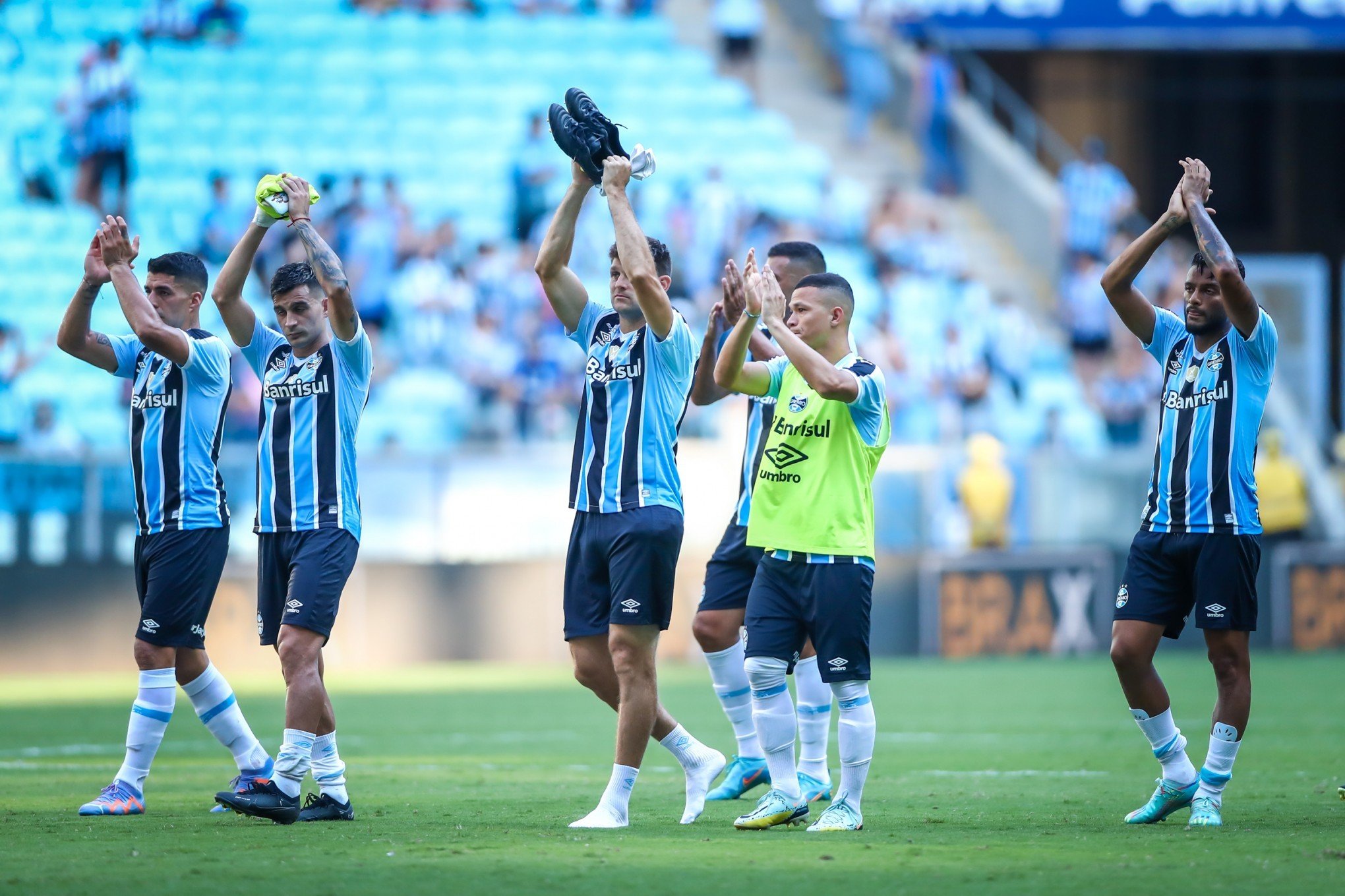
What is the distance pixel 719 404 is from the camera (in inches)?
749

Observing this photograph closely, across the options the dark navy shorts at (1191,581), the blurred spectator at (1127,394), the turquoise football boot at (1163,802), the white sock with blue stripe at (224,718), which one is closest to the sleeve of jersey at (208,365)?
the white sock with blue stripe at (224,718)

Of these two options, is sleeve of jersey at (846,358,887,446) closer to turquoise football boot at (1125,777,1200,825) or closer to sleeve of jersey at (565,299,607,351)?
sleeve of jersey at (565,299,607,351)

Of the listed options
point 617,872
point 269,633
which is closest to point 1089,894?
point 617,872

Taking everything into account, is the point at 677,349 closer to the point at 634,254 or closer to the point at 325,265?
the point at 634,254

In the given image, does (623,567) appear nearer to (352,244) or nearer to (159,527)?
(159,527)

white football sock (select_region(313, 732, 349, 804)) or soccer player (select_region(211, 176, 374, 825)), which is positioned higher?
soccer player (select_region(211, 176, 374, 825))

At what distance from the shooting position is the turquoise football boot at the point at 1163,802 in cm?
746

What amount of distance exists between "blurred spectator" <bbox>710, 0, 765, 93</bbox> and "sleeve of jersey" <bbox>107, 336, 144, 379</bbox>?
20268mm

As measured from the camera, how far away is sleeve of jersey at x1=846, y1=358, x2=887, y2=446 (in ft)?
23.5

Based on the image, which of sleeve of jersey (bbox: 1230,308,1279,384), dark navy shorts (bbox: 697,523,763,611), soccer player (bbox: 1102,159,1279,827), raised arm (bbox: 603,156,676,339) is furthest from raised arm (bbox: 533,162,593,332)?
sleeve of jersey (bbox: 1230,308,1279,384)

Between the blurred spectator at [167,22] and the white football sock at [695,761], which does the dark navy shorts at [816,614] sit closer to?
the white football sock at [695,761]

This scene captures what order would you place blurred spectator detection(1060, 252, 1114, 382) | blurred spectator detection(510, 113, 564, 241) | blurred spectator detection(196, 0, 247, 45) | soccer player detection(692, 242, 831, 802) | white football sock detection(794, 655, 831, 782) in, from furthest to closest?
1. blurred spectator detection(196, 0, 247, 45)
2. blurred spectator detection(510, 113, 564, 241)
3. blurred spectator detection(1060, 252, 1114, 382)
4. soccer player detection(692, 242, 831, 802)
5. white football sock detection(794, 655, 831, 782)

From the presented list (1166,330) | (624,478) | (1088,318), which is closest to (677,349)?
(624,478)

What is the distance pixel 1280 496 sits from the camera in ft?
70.1
